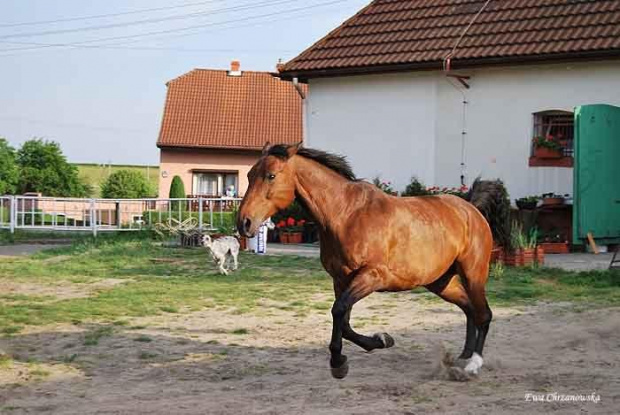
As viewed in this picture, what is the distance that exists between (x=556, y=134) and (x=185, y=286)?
10.4 metres

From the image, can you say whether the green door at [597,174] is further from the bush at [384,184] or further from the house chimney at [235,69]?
the house chimney at [235,69]

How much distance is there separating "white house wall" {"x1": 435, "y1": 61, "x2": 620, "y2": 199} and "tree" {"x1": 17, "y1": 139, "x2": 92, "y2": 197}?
31.1 metres

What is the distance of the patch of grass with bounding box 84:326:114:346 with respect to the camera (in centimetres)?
900

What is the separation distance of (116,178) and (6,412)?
1750 inches

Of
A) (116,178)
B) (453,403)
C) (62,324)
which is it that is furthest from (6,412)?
(116,178)

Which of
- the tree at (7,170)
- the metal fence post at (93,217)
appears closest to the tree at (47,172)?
the tree at (7,170)

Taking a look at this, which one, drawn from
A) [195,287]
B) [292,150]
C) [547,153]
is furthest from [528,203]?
[292,150]

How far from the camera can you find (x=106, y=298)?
12398 mm

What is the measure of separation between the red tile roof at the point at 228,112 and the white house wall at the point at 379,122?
19.1 metres

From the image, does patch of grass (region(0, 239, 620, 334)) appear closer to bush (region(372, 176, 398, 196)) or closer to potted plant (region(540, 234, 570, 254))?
potted plant (region(540, 234, 570, 254))

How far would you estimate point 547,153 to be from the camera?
1964cm

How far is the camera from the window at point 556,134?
64.1 ft

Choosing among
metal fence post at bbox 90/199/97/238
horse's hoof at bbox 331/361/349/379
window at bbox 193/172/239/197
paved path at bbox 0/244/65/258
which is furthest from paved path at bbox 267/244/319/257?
window at bbox 193/172/239/197

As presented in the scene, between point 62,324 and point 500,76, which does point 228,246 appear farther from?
point 500,76
